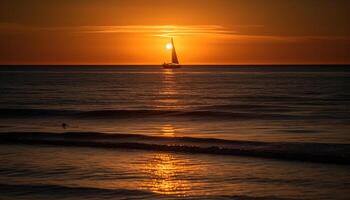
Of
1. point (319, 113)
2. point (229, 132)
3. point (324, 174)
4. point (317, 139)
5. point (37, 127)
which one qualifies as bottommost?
point (324, 174)

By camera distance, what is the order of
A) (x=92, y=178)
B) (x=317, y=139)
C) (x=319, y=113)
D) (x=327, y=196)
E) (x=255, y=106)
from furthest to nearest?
(x=255, y=106)
(x=319, y=113)
(x=317, y=139)
(x=92, y=178)
(x=327, y=196)

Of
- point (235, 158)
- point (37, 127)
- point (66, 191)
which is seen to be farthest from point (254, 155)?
point (37, 127)

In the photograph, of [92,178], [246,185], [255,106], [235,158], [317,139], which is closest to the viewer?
[246,185]

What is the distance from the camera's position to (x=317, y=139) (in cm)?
2402

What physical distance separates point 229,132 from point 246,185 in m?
12.9

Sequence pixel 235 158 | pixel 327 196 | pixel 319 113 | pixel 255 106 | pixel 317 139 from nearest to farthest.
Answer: pixel 327 196
pixel 235 158
pixel 317 139
pixel 319 113
pixel 255 106

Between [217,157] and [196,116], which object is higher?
[196,116]

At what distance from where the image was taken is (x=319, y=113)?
3834 cm

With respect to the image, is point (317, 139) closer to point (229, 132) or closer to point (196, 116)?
point (229, 132)

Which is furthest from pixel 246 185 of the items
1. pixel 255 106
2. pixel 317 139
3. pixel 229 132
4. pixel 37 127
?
pixel 255 106

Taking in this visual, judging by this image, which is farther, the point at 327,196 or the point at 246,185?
the point at 246,185

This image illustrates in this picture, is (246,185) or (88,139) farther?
(88,139)

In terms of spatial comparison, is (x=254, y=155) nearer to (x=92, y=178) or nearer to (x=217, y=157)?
(x=217, y=157)

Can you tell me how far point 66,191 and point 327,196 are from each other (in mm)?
5976
